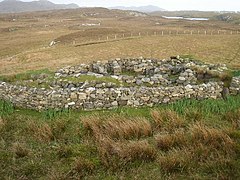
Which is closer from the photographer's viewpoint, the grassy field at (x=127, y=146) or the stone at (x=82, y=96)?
the grassy field at (x=127, y=146)

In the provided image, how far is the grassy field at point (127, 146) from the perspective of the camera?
709 centimetres

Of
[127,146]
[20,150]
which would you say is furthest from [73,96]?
[127,146]

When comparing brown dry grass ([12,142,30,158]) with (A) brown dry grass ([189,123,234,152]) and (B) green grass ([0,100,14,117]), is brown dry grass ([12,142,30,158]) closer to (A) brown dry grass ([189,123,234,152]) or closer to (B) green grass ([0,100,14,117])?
(B) green grass ([0,100,14,117])

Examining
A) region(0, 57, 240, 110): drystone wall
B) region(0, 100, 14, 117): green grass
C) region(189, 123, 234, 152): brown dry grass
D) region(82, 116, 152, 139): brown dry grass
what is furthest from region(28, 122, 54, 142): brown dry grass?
region(189, 123, 234, 152): brown dry grass

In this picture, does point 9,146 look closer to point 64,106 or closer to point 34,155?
point 34,155

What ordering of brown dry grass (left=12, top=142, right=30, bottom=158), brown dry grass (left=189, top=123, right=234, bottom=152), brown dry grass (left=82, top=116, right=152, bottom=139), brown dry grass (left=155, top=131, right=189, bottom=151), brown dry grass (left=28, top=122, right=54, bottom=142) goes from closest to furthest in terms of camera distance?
brown dry grass (left=189, top=123, right=234, bottom=152)
brown dry grass (left=155, top=131, right=189, bottom=151)
brown dry grass (left=12, top=142, right=30, bottom=158)
brown dry grass (left=82, top=116, right=152, bottom=139)
brown dry grass (left=28, top=122, right=54, bottom=142)

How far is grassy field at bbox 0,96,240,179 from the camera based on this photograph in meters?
7.09

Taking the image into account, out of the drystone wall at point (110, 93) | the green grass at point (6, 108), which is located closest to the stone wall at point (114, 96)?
→ the drystone wall at point (110, 93)

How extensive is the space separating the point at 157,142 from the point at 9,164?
415 cm

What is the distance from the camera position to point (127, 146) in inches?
309

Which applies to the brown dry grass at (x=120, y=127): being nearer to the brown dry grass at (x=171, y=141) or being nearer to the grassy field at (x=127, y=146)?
the grassy field at (x=127, y=146)

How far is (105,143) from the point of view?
830 centimetres

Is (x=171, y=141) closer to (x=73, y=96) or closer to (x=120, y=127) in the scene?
(x=120, y=127)

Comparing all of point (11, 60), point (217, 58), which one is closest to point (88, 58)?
point (11, 60)
